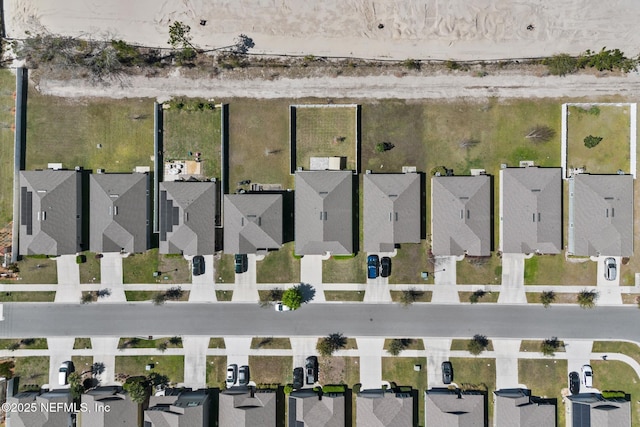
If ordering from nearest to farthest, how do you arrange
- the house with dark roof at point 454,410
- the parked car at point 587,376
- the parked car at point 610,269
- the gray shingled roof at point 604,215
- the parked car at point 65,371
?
the gray shingled roof at point 604,215 → the house with dark roof at point 454,410 → the parked car at point 587,376 → the parked car at point 610,269 → the parked car at point 65,371

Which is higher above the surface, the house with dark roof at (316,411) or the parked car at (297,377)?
the parked car at (297,377)

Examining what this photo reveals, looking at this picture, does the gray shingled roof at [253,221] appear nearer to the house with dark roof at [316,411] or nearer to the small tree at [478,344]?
the house with dark roof at [316,411]

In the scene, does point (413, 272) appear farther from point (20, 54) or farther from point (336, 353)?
point (20, 54)

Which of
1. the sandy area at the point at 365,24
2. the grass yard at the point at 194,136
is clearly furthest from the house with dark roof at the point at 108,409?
the sandy area at the point at 365,24

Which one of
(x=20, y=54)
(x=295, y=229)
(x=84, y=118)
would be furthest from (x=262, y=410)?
(x=20, y=54)

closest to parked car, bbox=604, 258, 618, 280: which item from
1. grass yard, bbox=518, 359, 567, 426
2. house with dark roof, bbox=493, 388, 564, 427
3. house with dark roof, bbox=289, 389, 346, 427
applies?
grass yard, bbox=518, 359, 567, 426

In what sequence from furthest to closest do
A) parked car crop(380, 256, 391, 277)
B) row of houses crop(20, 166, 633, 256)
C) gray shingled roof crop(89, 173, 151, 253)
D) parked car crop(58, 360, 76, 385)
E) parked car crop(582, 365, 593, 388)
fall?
parked car crop(380, 256, 391, 277)
parked car crop(58, 360, 76, 385)
parked car crop(582, 365, 593, 388)
gray shingled roof crop(89, 173, 151, 253)
row of houses crop(20, 166, 633, 256)

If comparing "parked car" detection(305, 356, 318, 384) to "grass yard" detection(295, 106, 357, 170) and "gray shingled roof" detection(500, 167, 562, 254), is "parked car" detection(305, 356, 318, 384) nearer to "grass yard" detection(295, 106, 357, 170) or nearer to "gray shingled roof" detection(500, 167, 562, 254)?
"grass yard" detection(295, 106, 357, 170)

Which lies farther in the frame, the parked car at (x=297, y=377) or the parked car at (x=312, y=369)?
the parked car at (x=297, y=377)
